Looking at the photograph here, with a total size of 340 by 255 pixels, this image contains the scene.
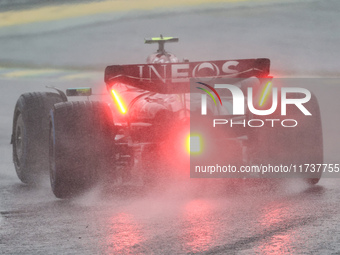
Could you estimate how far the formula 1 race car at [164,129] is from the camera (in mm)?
6285

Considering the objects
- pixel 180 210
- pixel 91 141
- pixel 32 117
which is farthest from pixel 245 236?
pixel 32 117

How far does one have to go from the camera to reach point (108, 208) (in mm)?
6020

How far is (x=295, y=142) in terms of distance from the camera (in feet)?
23.7

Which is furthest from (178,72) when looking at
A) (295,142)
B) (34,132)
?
(34,132)

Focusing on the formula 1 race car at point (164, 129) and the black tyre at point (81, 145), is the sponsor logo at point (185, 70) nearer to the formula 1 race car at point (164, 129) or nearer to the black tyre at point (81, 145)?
the formula 1 race car at point (164, 129)

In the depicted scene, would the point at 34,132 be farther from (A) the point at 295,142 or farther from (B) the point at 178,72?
(A) the point at 295,142

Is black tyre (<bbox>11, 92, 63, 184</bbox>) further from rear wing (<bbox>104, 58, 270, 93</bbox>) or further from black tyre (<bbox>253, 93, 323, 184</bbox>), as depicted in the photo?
black tyre (<bbox>253, 93, 323, 184</bbox>)

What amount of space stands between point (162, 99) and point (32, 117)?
1.81 meters

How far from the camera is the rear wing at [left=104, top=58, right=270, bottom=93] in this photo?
257 inches

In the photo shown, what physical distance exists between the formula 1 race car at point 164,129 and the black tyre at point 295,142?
11mm

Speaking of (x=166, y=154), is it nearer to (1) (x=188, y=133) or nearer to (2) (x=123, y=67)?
(1) (x=188, y=133)

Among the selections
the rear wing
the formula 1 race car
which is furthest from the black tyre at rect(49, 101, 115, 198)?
the rear wing

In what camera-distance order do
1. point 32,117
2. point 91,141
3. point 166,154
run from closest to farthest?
point 91,141 → point 166,154 → point 32,117

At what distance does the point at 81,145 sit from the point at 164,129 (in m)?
0.90
